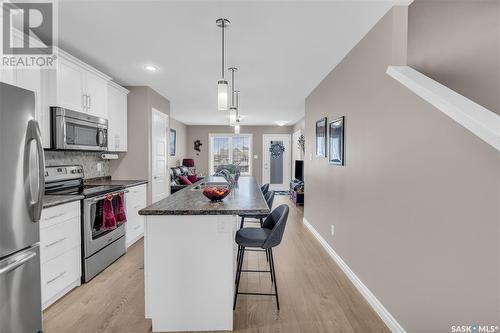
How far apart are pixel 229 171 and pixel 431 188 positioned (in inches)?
82.6

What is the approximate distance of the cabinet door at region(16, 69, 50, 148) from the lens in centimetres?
235

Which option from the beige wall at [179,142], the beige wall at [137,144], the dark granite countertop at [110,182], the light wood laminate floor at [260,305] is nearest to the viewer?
the light wood laminate floor at [260,305]

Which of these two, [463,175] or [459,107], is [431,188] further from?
[459,107]

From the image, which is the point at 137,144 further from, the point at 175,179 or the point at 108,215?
the point at 175,179

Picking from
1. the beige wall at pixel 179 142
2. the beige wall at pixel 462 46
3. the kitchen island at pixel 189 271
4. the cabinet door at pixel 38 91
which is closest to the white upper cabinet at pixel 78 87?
the cabinet door at pixel 38 91

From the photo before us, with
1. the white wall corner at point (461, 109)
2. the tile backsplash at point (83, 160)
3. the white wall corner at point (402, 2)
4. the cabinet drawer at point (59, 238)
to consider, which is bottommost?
the cabinet drawer at point (59, 238)

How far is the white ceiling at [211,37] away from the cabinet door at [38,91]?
1.68 ft

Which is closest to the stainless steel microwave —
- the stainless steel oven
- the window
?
the stainless steel oven

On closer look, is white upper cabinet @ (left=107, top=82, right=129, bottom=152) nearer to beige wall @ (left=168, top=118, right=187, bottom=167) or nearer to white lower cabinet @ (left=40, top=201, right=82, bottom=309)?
white lower cabinet @ (left=40, top=201, right=82, bottom=309)

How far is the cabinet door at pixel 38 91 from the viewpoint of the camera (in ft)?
Result: 7.70

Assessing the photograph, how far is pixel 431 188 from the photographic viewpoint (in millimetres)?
1622

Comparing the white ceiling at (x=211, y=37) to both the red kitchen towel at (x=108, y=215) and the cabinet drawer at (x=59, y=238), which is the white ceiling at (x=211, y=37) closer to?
the red kitchen towel at (x=108, y=215)

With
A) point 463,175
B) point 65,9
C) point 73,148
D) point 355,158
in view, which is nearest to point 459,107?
point 463,175

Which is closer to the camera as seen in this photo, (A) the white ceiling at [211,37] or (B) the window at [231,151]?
(A) the white ceiling at [211,37]
